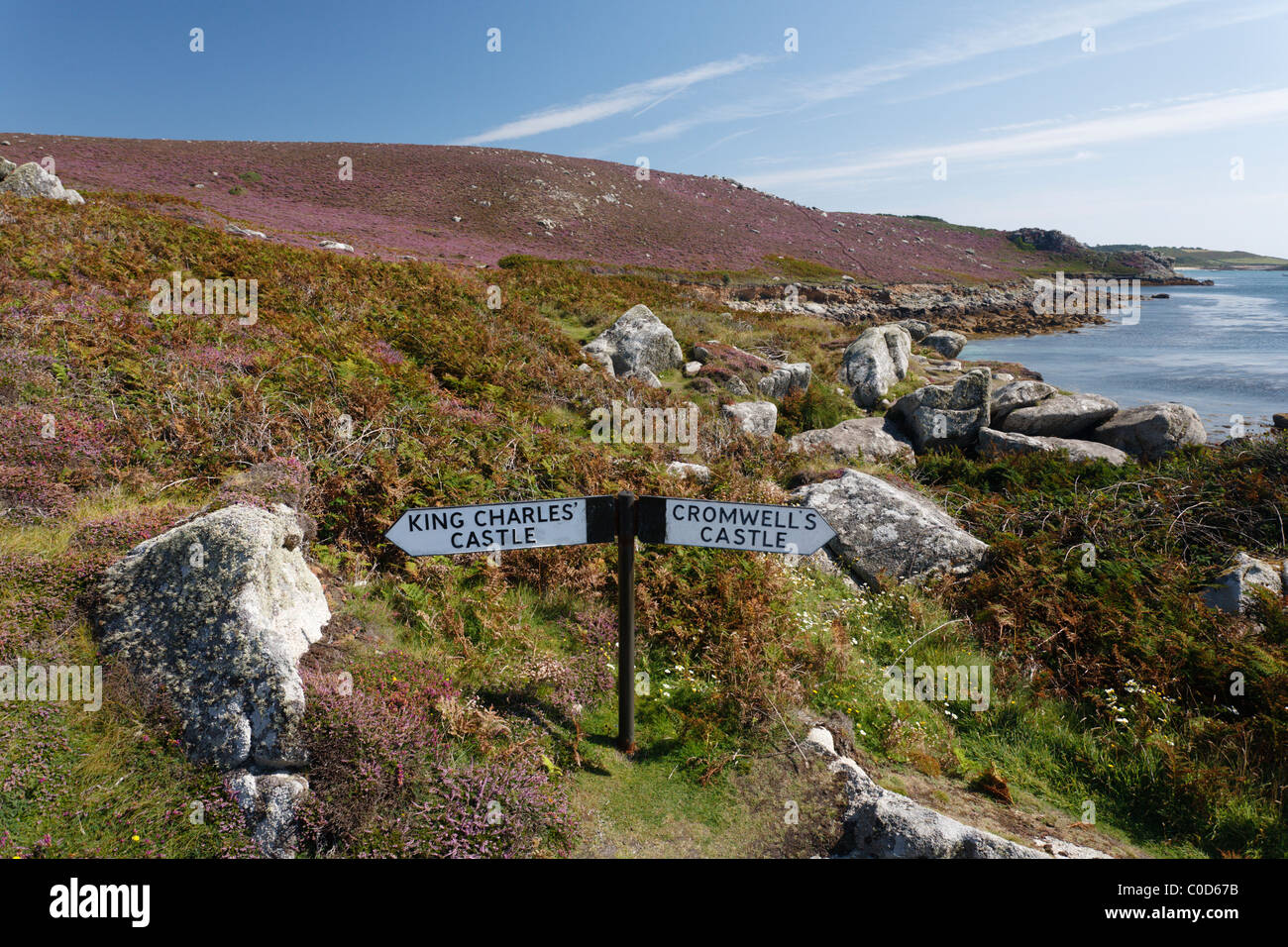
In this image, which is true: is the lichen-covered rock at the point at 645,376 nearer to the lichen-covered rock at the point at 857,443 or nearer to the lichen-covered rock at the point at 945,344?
the lichen-covered rock at the point at 857,443

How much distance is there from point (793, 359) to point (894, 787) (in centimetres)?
1674

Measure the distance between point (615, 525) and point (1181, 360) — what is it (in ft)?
135

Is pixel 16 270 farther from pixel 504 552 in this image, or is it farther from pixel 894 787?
pixel 894 787

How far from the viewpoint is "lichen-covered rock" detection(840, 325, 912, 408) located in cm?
1845

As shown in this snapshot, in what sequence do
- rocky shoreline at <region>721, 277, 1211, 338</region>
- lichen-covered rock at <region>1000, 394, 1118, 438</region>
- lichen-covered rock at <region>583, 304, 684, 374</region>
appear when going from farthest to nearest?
rocky shoreline at <region>721, 277, 1211, 338</region>, lichen-covered rock at <region>583, 304, 684, 374</region>, lichen-covered rock at <region>1000, 394, 1118, 438</region>

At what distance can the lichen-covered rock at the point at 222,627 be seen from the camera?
413cm

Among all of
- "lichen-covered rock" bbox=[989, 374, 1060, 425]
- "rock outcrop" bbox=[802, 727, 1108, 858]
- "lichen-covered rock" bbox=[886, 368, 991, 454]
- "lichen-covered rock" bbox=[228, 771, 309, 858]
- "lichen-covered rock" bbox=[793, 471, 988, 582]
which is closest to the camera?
"lichen-covered rock" bbox=[228, 771, 309, 858]

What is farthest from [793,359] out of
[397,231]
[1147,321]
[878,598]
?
[1147,321]

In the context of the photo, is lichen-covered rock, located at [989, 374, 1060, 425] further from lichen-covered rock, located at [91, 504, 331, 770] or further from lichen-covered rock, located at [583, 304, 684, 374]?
lichen-covered rock, located at [91, 504, 331, 770]

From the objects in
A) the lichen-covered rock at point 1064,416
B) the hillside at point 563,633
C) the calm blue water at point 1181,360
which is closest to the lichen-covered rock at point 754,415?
the hillside at point 563,633

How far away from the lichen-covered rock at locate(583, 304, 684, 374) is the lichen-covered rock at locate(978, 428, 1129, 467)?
26.3 feet

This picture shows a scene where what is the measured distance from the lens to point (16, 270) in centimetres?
1062

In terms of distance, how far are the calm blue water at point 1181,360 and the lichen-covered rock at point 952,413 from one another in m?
8.33

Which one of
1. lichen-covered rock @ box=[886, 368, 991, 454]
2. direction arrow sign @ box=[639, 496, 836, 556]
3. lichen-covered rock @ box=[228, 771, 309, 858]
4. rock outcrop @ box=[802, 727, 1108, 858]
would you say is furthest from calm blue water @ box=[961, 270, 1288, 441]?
lichen-covered rock @ box=[228, 771, 309, 858]
